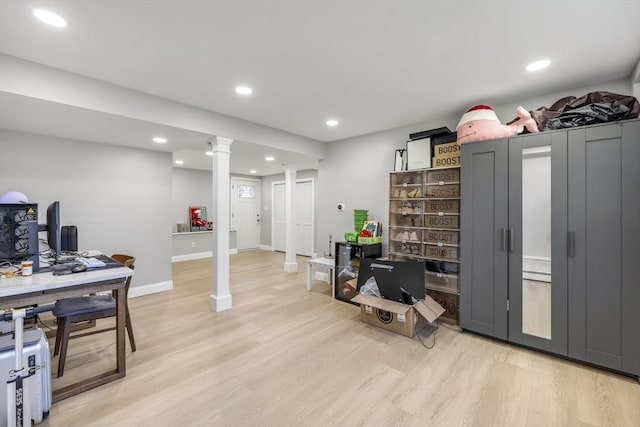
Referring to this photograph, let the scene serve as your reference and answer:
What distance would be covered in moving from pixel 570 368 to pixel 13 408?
3.86 meters

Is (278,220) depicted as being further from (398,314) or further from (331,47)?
(331,47)

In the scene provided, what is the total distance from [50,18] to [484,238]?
3.83 metres

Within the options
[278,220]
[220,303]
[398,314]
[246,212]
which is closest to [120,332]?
[220,303]

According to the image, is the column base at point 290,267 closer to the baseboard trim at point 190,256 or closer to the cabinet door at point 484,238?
the baseboard trim at point 190,256

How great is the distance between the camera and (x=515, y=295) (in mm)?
2643

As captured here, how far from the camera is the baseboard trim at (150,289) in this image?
4133 millimetres

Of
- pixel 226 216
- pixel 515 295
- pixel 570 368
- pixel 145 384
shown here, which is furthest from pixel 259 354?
pixel 570 368

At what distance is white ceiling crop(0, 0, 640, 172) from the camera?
1688mm

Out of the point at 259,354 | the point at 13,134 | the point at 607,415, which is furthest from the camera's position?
the point at 13,134

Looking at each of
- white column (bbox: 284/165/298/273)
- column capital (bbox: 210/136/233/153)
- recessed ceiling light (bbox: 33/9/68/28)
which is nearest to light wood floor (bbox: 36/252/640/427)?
column capital (bbox: 210/136/233/153)

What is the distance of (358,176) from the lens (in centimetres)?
457

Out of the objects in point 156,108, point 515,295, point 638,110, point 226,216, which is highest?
point 156,108

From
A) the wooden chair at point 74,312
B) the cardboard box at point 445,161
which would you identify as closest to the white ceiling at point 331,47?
the cardboard box at point 445,161

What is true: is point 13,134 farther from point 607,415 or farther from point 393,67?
point 607,415
